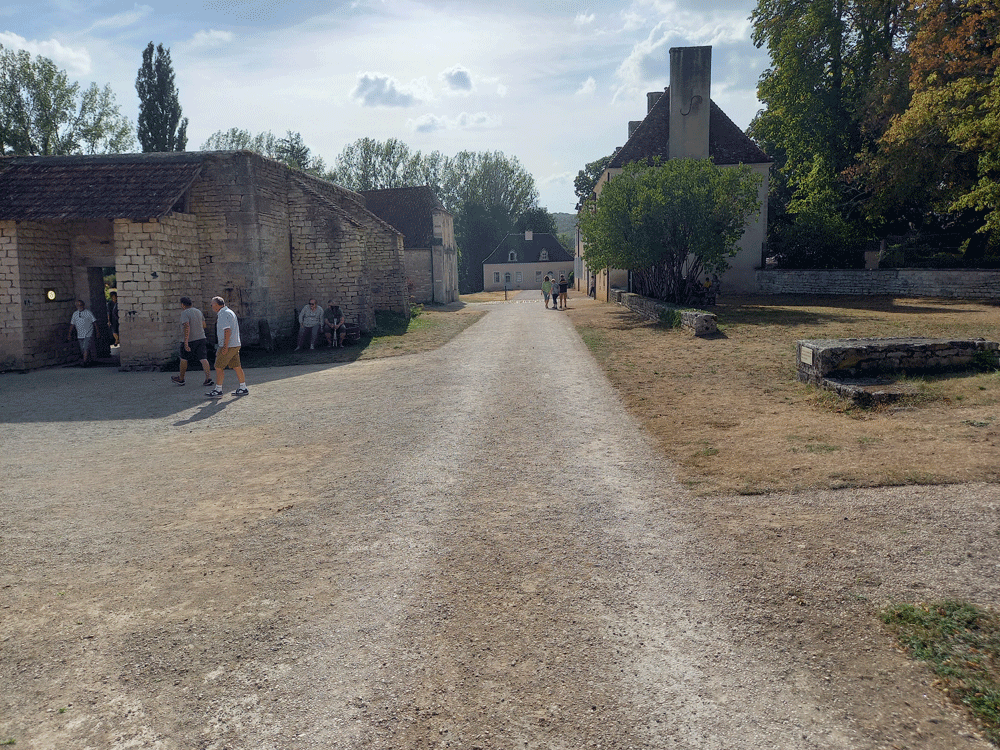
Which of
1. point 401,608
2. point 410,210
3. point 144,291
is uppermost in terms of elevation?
point 410,210

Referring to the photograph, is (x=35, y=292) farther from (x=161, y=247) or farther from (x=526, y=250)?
(x=526, y=250)

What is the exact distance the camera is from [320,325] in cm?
1811

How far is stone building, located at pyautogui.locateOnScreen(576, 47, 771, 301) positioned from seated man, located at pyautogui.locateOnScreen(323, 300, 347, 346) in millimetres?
15127

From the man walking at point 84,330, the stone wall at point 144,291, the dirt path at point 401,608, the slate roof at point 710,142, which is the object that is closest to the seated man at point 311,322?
the stone wall at point 144,291

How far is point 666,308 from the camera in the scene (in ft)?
65.6

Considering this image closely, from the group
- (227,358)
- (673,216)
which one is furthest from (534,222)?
(227,358)

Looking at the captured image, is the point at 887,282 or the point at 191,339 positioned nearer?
the point at 191,339

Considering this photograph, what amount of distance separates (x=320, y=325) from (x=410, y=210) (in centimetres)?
2203

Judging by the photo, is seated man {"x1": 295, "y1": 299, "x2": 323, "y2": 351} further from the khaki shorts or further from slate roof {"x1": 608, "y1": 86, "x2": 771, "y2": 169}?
slate roof {"x1": 608, "y1": 86, "x2": 771, "y2": 169}

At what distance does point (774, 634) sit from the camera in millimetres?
3664

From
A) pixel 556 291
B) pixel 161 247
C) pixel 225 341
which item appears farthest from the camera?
pixel 556 291

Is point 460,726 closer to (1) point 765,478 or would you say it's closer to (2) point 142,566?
(2) point 142,566

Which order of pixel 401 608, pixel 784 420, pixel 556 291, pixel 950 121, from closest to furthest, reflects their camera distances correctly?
1. pixel 401 608
2. pixel 784 420
3. pixel 950 121
4. pixel 556 291

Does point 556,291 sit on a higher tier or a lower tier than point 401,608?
higher
